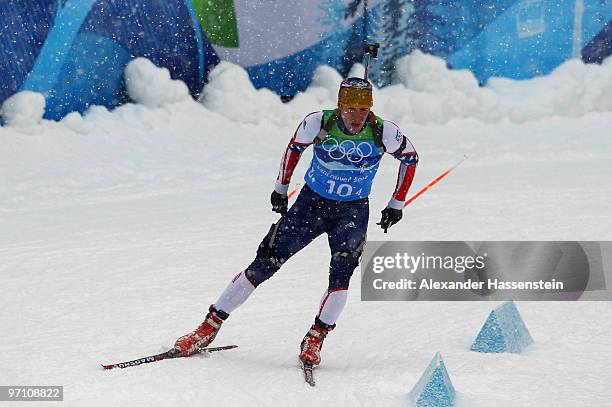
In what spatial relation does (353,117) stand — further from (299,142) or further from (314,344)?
(314,344)

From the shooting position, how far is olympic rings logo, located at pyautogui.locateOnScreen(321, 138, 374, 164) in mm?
4586

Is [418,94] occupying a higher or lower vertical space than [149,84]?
higher

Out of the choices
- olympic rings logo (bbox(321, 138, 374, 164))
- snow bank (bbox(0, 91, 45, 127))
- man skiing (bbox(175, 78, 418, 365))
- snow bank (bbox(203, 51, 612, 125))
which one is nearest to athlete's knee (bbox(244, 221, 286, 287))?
man skiing (bbox(175, 78, 418, 365))

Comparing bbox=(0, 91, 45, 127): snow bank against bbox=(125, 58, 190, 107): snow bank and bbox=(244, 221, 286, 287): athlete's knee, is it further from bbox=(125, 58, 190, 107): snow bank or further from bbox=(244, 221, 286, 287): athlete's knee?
bbox=(244, 221, 286, 287): athlete's knee

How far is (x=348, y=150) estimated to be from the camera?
15.0ft

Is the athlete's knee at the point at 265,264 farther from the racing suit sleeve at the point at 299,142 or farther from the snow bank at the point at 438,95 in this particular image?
the snow bank at the point at 438,95

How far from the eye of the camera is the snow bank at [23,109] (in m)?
11.0

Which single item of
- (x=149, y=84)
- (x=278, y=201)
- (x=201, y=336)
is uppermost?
(x=149, y=84)

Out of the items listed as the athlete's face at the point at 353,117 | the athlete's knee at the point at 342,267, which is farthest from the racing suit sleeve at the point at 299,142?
the athlete's knee at the point at 342,267

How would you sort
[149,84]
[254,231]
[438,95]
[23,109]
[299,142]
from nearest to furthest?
[299,142] → [254,231] → [23,109] → [149,84] → [438,95]

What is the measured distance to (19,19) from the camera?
36.7 feet

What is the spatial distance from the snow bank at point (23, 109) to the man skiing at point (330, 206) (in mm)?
7432

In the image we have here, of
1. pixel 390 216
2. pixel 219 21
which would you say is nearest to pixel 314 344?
pixel 390 216

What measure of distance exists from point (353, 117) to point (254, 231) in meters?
Answer: 3.73
